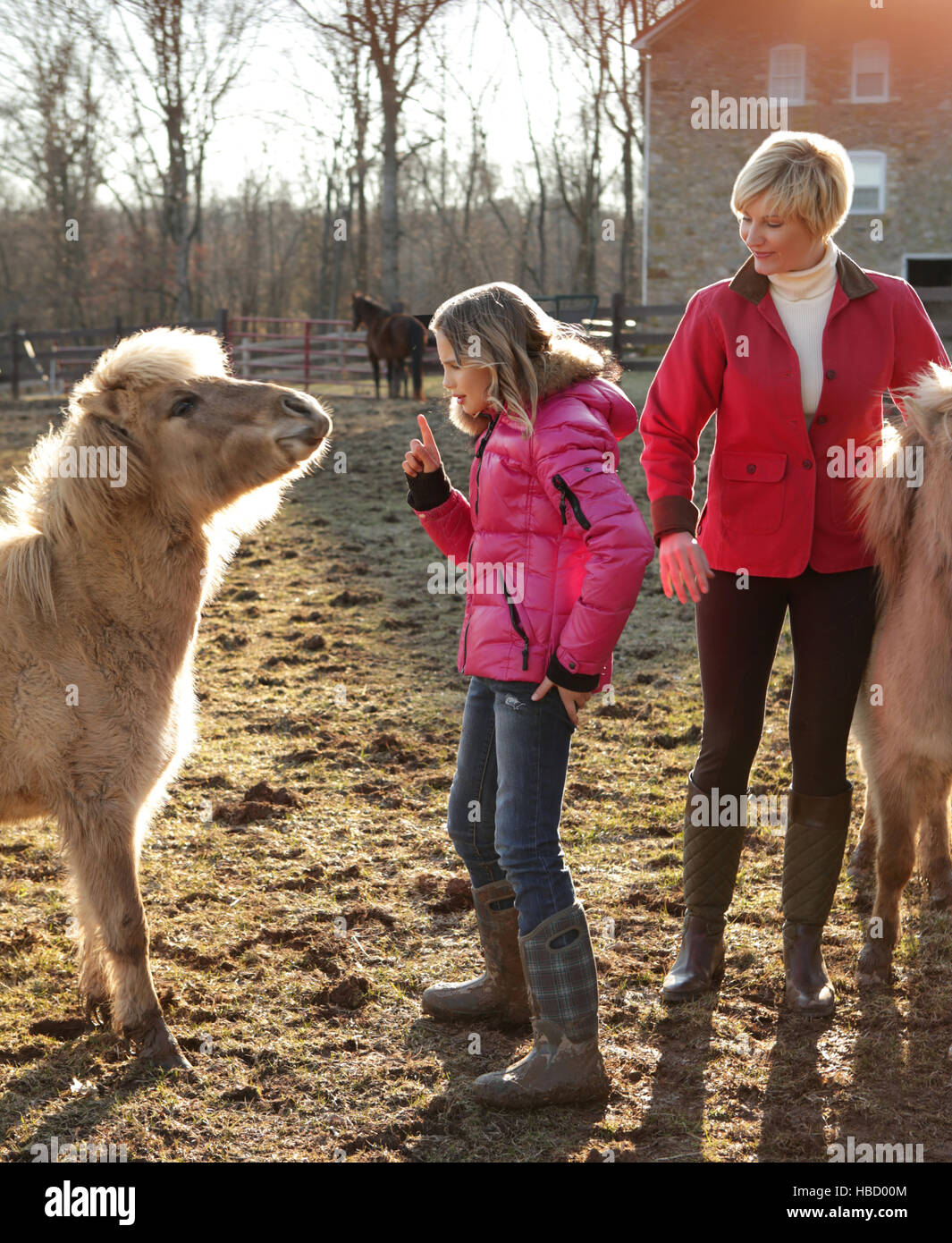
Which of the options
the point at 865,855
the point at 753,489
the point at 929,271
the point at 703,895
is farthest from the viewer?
the point at 929,271

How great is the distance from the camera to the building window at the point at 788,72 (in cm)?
2062

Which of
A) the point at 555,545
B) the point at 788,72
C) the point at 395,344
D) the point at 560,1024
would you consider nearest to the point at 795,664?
the point at 555,545

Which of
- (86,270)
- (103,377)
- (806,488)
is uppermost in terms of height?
(86,270)

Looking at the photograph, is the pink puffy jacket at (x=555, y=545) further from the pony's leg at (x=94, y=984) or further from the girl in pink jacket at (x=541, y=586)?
the pony's leg at (x=94, y=984)

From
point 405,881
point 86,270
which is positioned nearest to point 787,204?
point 405,881

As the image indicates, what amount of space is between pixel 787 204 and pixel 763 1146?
2168 mm

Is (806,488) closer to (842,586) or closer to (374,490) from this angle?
(842,586)

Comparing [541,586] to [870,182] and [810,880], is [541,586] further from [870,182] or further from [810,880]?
[870,182]

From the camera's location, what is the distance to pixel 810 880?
296cm

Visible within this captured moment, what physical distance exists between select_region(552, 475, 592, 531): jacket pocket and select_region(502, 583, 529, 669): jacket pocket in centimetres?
24

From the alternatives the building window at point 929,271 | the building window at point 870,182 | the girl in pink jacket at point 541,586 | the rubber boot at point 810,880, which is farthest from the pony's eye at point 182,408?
the building window at point 929,271

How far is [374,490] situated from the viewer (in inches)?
434

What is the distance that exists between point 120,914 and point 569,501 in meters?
1.57
